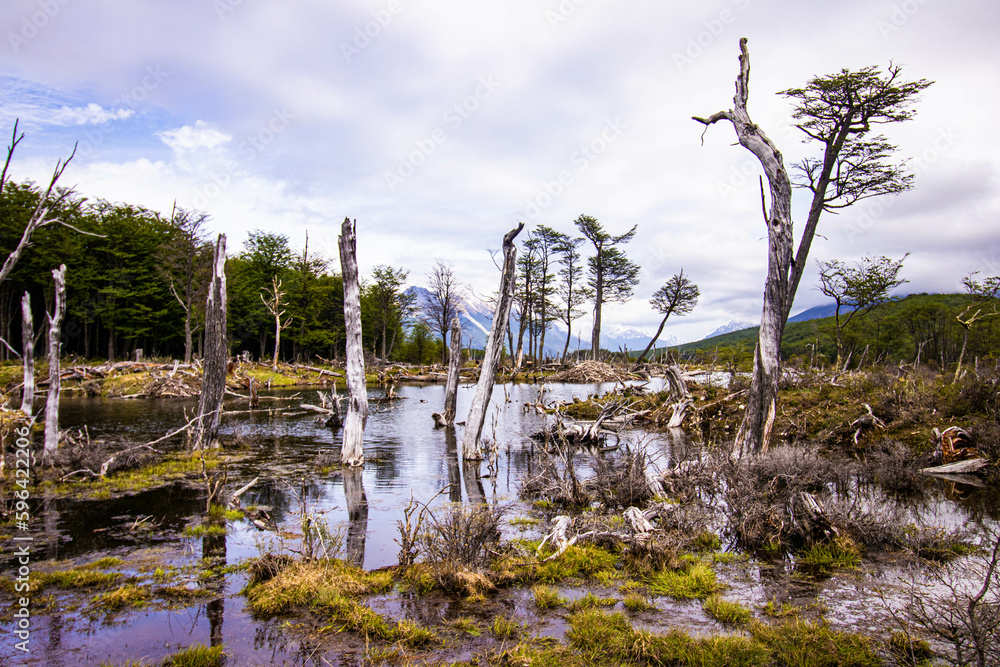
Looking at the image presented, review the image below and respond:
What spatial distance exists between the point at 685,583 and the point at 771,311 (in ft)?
27.6

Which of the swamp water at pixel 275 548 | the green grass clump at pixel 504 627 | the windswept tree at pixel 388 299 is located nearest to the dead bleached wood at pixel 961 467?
the swamp water at pixel 275 548

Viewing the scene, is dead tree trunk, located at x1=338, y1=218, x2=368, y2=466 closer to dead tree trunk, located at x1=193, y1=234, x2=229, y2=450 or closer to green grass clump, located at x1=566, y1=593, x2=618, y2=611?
dead tree trunk, located at x1=193, y1=234, x2=229, y2=450

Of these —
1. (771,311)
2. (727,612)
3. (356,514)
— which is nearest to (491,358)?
(356,514)

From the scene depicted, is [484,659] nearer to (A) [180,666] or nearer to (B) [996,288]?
(A) [180,666]

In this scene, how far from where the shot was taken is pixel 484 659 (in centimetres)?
510

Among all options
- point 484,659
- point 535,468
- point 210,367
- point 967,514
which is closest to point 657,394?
point 535,468

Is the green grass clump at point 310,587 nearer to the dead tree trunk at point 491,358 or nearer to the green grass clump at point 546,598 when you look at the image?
the green grass clump at point 546,598

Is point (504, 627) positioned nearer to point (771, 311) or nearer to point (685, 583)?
point (685, 583)

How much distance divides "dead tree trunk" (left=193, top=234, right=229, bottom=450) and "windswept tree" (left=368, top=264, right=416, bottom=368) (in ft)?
136

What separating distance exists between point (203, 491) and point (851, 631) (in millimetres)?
11709

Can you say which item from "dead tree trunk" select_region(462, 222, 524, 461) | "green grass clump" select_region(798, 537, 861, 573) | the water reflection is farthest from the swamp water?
"dead tree trunk" select_region(462, 222, 524, 461)

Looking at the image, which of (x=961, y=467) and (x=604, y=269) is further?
(x=604, y=269)

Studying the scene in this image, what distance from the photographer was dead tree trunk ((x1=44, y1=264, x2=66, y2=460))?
11398 millimetres

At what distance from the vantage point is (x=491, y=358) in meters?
15.7
